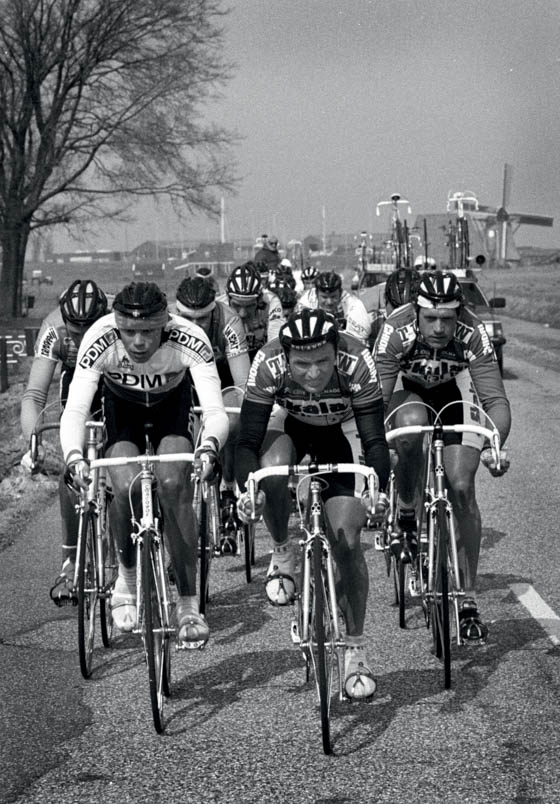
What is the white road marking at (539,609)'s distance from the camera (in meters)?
6.95

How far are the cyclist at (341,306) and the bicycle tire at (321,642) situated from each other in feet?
20.9

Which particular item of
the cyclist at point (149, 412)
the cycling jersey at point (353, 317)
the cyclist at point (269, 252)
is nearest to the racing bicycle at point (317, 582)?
the cyclist at point (149, 412)

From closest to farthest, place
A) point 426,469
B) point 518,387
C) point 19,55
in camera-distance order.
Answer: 1. point 426,469
2. point 518,387
3. point 19,55

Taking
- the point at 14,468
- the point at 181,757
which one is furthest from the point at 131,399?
the point at 14,468

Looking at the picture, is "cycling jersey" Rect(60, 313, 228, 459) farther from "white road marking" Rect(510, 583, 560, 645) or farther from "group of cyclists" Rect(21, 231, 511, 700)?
"white road marking" Rect(510, 583, 560, 645)

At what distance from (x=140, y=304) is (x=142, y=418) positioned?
71 cm

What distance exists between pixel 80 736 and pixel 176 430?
172 cm

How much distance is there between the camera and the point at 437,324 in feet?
23.0

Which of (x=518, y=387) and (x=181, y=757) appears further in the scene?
(x=518, y=387)

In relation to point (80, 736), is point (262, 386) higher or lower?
higher

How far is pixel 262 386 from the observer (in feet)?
20.5

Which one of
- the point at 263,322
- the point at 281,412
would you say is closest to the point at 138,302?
the point at 281,412

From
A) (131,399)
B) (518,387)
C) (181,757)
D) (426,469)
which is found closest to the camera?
(181,757)

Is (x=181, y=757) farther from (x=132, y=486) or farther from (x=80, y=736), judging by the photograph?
(x=132, y=486)
